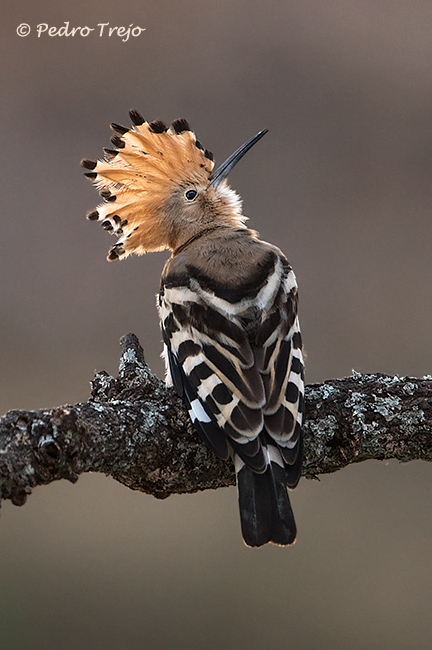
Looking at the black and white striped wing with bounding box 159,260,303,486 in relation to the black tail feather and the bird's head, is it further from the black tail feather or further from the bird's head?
the bird's head

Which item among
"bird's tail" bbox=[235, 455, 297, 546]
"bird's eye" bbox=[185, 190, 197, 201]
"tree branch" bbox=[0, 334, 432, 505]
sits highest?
"bird's eye" bbox=[185, 190, 197, 201]

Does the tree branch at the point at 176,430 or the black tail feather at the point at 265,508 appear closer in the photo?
the tree branch at the point at 176,430

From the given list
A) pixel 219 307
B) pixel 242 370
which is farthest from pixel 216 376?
pixel 219 307

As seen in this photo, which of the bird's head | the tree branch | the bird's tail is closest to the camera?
the tree branch

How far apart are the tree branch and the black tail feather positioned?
0.09m

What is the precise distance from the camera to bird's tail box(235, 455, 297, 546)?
1.11 m

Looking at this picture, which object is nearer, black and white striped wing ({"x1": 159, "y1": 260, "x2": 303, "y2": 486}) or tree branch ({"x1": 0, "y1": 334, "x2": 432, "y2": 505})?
tree branch ({"x1": 0, "y1": 334, "x2": 432, "y2": 505})

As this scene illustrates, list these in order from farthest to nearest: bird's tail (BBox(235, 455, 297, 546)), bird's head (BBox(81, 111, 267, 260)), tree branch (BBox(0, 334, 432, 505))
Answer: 1. bird's head (BBox(81, 111, 267, 260))
2. bird's tail (BBox(235, 455, 297, 546))
3. tree branch (BBox(0, 334, 432, 505))

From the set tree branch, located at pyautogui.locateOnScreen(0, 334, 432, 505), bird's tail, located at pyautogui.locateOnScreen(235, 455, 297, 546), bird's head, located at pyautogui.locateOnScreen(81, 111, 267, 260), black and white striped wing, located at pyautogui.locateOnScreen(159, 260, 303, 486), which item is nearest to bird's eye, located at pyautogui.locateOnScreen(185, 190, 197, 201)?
bird's head, located at pyautogui.locateOnScreen(81, 111, 267, 260)

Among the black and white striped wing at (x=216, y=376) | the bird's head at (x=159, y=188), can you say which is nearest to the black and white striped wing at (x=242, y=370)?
the black and white striped wing at (x=216, y=376)

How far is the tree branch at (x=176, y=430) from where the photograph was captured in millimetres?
1004

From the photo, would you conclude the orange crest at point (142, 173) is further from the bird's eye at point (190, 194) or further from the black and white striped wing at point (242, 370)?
the black and white striped wing at point (242, 370)

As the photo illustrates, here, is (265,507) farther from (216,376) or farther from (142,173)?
(142,173)

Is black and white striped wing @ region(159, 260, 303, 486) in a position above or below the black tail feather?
above
